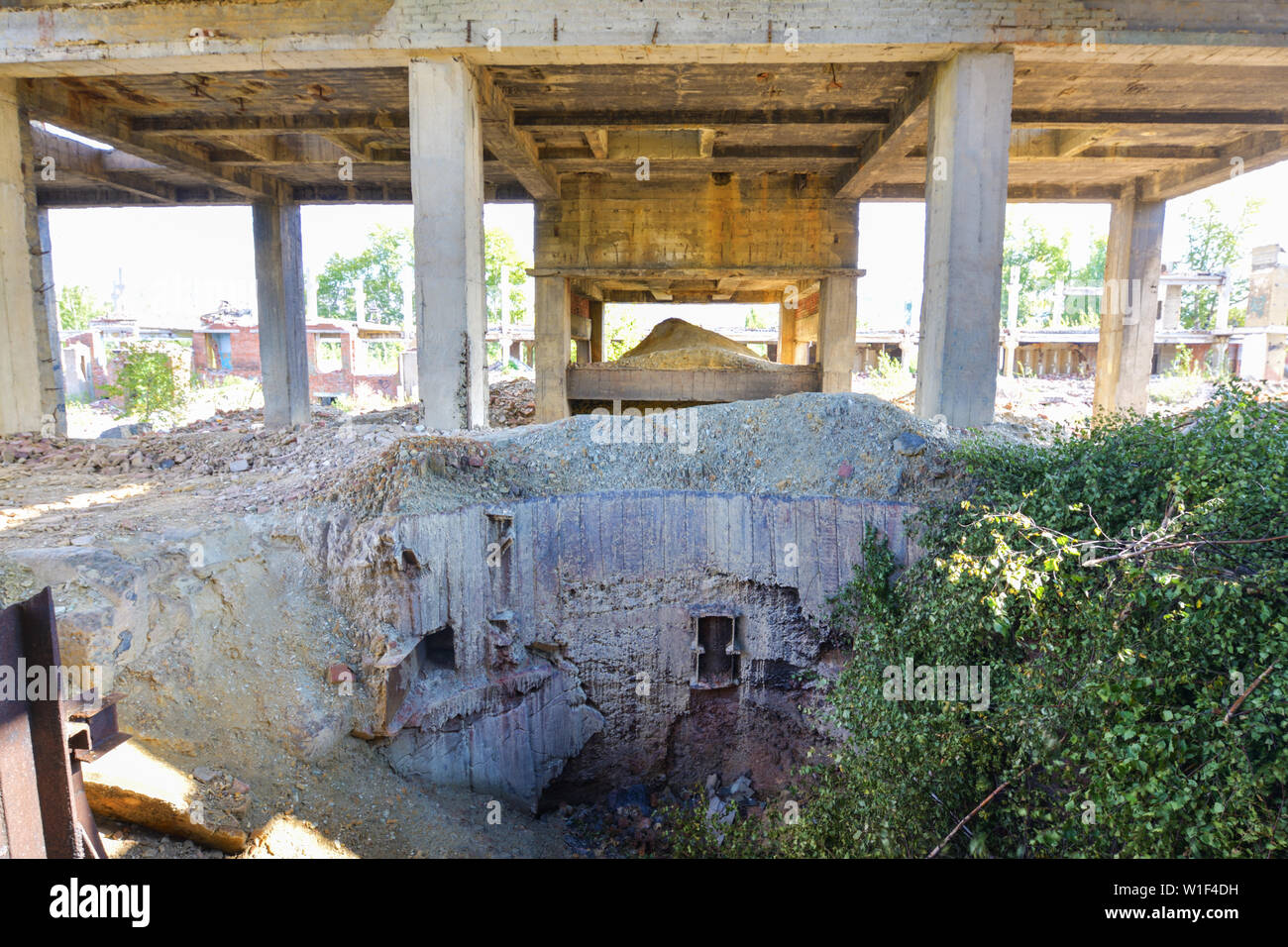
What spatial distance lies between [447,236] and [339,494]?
405 centimetres

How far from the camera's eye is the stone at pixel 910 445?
7.18 m

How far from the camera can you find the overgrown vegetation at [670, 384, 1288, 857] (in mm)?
3666

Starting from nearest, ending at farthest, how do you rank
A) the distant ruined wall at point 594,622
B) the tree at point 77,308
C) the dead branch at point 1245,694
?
the dead branch at point 1245,694
the distant ruined wall at point 594,622
the tree at point 77,308

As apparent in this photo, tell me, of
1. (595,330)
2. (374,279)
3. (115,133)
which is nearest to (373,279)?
(374,279)

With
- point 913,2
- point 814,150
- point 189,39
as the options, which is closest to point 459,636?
point 189,39

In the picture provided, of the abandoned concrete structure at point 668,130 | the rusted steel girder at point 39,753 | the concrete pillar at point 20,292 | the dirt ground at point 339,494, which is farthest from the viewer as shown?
the concrete pillar at point 20,292

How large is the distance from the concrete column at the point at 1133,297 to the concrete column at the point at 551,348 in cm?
1170

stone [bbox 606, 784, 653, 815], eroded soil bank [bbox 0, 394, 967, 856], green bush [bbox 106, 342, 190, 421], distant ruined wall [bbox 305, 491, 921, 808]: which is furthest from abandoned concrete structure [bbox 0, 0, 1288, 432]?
green bush [bbox 106, 342, 190, 421]

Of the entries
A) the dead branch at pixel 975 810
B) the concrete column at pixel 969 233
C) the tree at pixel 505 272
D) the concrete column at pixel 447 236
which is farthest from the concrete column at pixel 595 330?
the tree at pixel 505 272

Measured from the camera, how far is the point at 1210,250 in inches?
1545

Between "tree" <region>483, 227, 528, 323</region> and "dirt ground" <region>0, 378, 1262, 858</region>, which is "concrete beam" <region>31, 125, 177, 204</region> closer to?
"dirt ground" <region>0, 378, 1262, 858</region>

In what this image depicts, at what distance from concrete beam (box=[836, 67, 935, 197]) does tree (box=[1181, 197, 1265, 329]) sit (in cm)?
3148

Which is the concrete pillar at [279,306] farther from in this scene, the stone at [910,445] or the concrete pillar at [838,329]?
the stone at [910,445]

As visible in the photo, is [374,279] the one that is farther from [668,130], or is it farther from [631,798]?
[631,798]
